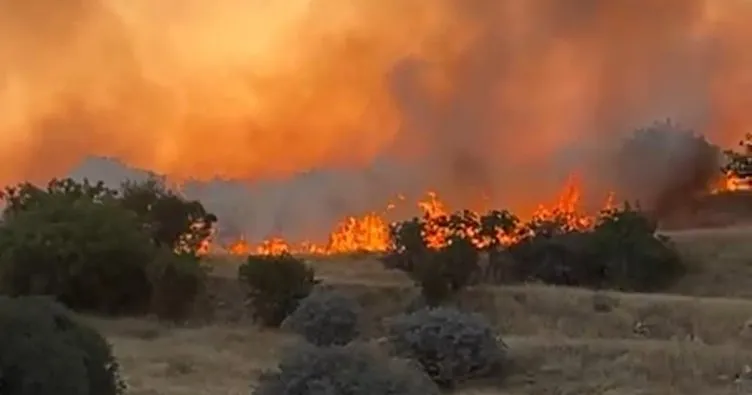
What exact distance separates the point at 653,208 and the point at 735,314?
137ft

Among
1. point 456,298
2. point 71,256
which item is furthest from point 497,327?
point 71,256

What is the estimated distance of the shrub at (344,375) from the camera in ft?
62.4

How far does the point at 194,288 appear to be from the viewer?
43.8m

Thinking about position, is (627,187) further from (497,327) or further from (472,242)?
(497,327)

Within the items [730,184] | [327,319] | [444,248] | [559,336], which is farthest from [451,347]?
[730,184]

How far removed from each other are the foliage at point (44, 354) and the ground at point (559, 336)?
10.0 feet

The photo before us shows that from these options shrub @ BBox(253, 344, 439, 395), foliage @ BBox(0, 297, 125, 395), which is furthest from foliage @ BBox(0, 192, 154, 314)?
shrub @ BBox(253, 344, 439, 395)

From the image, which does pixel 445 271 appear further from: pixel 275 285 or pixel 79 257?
pixel 79 257

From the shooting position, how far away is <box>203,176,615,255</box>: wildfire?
6162 cm

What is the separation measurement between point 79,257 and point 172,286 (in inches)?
132

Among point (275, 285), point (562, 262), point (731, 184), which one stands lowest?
point (275, 285)

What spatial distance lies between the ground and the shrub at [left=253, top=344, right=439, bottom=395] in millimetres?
4072

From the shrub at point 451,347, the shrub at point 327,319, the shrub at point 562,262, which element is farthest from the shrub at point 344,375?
the shrub at point 562,262

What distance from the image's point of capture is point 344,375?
1922cm
